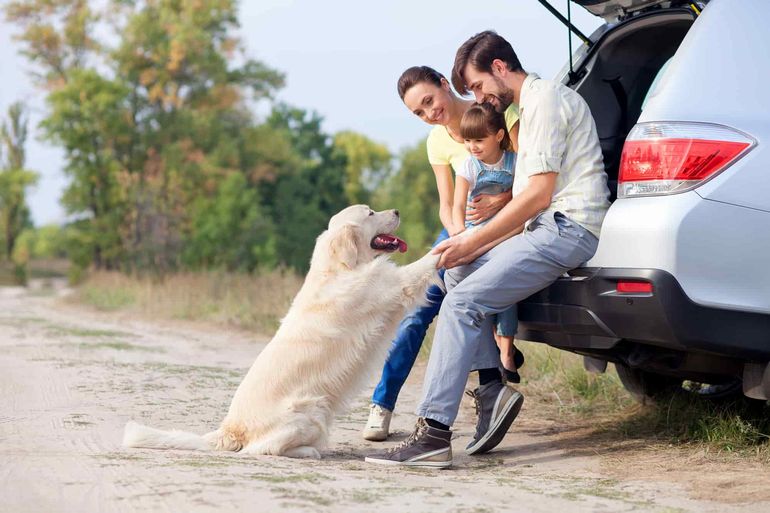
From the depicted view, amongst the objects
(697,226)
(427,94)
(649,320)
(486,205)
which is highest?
(427,94)

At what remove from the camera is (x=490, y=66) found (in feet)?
15.2

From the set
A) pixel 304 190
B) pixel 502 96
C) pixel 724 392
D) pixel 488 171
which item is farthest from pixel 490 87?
pixel 304 190

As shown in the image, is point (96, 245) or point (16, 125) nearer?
point (96, 245)

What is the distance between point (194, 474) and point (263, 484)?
32 cm

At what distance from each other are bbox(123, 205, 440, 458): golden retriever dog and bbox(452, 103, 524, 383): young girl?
434mm

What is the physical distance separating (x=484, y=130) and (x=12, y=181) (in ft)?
133

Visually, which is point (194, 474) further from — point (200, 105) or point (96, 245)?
point (200, 105)

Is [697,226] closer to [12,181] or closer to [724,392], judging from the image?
[724,392]

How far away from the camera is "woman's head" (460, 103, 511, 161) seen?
4766mm

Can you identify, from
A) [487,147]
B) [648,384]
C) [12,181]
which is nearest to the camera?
Result: [487,147]

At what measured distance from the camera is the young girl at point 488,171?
15.7 ft

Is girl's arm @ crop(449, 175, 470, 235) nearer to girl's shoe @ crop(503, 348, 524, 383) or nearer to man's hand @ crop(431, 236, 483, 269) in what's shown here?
man's hand @ crop(431, 236, 483, 269)

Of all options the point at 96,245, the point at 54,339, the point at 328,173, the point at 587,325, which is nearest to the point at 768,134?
the point at 587,325

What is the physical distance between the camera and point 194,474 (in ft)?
12.0
